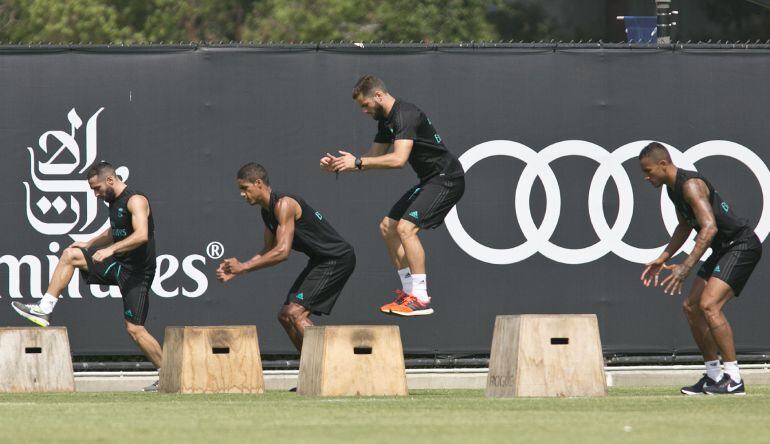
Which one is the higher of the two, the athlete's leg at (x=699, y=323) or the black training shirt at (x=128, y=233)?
the black training shirt at (x=128, y=233)

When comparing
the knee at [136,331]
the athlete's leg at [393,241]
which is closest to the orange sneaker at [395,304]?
the athlete's leg at [393,241]

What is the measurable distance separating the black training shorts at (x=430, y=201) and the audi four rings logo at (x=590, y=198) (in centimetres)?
169

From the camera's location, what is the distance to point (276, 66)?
14.1 m

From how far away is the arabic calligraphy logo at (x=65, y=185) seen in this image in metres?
13.9

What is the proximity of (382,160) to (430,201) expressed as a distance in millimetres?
645

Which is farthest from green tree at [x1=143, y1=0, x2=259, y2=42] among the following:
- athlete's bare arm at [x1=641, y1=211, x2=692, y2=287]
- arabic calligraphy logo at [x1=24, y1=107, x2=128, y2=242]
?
athlete's bare arm at [x1=641, y1=211, x2=692, y2=287]

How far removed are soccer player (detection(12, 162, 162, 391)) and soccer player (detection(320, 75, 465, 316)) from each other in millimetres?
1984

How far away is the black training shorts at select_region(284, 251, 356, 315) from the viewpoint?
1269cm

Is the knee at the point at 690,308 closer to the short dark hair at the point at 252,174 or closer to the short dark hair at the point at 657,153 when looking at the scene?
the short dark hair at the point at 657,153

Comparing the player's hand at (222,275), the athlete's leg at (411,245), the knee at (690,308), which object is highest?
the athlete's leg at (411,245)

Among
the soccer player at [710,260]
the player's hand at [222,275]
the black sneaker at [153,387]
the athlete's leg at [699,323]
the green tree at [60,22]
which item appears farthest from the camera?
the green tree at [60,22]

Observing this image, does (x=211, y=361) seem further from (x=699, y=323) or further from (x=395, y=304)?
(x=699, y=323)

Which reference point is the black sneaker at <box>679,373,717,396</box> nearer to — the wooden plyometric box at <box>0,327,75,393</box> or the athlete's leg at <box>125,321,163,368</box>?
the athlete's leg at <box>125,321,163,368</box>

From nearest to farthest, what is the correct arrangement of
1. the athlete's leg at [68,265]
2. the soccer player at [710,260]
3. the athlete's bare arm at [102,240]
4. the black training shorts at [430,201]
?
the soccer player at [710,260] < the black training shorts at [430,201] < the athlete's leg at [68,265] < the athlete's bare arm at [102,240]
